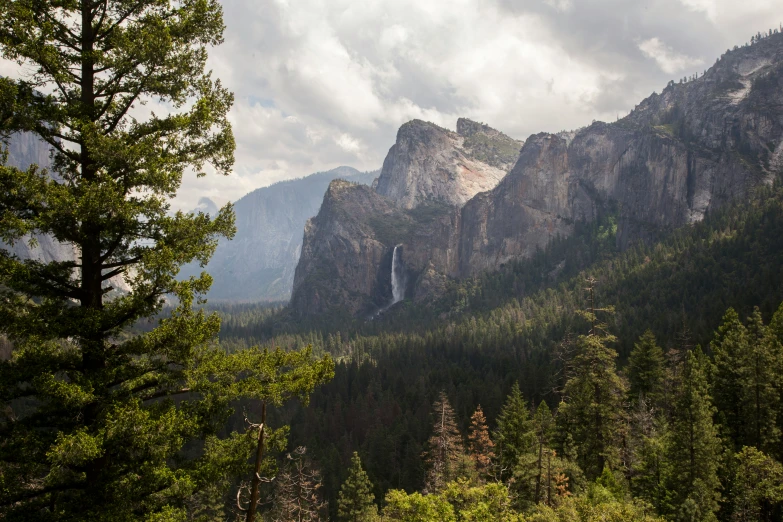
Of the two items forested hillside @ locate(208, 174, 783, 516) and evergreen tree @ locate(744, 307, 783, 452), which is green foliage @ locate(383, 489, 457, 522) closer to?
forested hillside @ locate(208, 174, 783, 516)

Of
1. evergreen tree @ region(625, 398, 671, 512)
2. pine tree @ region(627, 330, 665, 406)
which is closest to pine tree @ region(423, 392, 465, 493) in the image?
evergreen tree @ region(625, 398, 671, 512)

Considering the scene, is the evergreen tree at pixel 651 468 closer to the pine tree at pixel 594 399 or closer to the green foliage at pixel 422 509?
the pine tree at pixel 594 399

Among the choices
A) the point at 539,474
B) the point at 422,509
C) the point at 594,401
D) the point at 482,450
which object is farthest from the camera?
the point at 482,450

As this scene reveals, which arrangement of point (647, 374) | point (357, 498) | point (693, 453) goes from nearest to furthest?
point (693, 453) < point (357, 498) < point (647, 374)

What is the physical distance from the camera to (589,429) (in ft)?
106

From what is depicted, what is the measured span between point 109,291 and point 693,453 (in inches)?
1290

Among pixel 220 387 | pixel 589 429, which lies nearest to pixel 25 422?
pixel 220 387

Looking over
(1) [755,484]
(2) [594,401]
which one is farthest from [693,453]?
(2) [594,401]

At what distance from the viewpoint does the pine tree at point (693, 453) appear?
86.6 feet

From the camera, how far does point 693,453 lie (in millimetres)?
27688

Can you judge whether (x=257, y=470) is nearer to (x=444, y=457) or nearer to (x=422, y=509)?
(x=422, y=509)

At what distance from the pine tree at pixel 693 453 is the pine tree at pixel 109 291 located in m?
27.4

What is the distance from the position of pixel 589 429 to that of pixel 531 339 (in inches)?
3751

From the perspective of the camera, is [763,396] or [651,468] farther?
[651,468]
